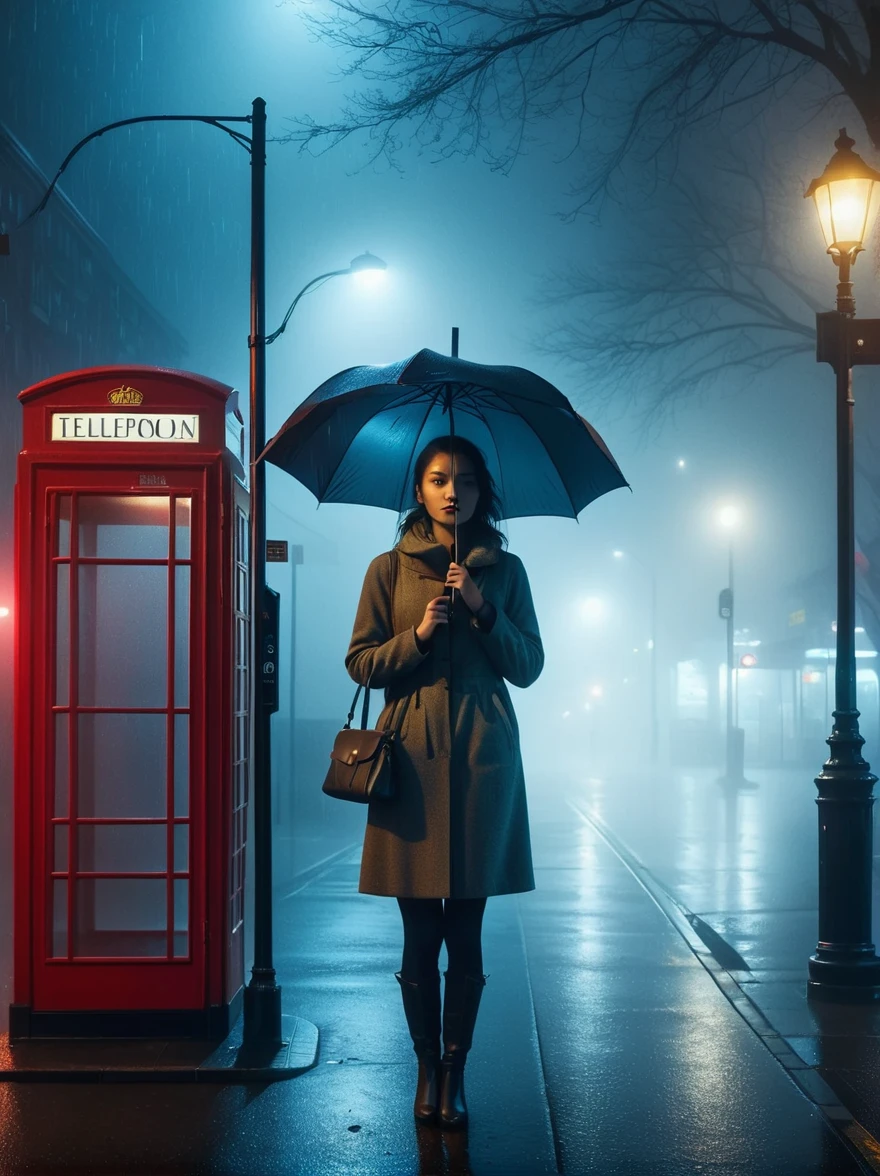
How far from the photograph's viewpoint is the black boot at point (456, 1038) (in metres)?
4.78

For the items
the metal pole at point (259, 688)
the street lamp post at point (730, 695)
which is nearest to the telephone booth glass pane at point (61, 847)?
the metal pole at point (259, 688)

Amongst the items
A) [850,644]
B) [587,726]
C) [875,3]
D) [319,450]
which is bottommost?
[587,726]

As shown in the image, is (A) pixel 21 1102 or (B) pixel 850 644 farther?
(B) pixel 850 644

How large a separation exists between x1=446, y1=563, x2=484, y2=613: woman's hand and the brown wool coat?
11cm

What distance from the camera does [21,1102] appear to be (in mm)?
5289

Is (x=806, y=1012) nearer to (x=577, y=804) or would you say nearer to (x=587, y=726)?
(x=577, y=804)

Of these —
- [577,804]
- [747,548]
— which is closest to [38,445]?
[577,804]

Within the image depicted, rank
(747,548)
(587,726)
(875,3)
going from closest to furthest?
(875,3) < (747,548) < (587,726)

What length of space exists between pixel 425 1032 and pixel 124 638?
244 cm

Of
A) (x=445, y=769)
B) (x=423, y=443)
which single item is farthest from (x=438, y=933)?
(x=423, y=443)

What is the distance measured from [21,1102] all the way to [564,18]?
28.5 feet

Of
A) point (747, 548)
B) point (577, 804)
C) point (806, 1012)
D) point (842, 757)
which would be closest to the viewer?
point (806, 1012)

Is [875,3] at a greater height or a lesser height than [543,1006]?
→ greater

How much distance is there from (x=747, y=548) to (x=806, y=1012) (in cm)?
5645
